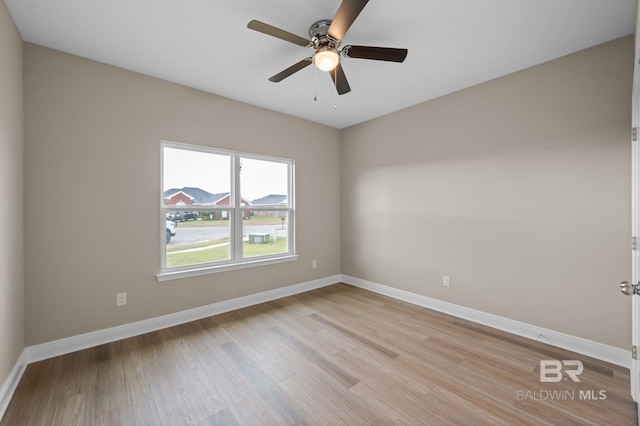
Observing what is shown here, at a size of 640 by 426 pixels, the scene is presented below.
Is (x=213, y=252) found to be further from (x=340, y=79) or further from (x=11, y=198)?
(x=340, y=79)

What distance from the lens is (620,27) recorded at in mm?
2041

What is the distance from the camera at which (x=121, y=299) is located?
2.65m

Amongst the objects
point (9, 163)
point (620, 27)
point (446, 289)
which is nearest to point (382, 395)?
point (446, 289)

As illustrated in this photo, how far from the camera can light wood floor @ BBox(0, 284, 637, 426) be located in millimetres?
1669

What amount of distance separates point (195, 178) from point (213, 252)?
943 millimetres

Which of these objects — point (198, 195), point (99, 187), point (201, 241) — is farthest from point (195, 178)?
point (99, 187)

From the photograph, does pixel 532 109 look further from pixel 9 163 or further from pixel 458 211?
pixel 9 163

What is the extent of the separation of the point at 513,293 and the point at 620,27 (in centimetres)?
239

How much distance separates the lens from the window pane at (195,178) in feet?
9.93

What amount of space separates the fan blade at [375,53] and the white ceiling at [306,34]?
0.82 feet

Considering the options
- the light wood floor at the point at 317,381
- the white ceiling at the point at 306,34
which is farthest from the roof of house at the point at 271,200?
the light wood floor at the point at 317,381

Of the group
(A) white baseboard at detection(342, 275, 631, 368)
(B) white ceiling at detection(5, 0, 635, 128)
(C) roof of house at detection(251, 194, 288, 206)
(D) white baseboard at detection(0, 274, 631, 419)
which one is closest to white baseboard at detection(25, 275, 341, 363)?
(D) white baseboard at detection(0, 274, 631, 419)

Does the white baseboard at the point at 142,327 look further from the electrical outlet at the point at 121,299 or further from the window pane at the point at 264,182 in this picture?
the window pane at the point at 264,182

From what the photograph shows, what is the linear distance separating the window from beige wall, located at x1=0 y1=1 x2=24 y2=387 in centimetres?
104
